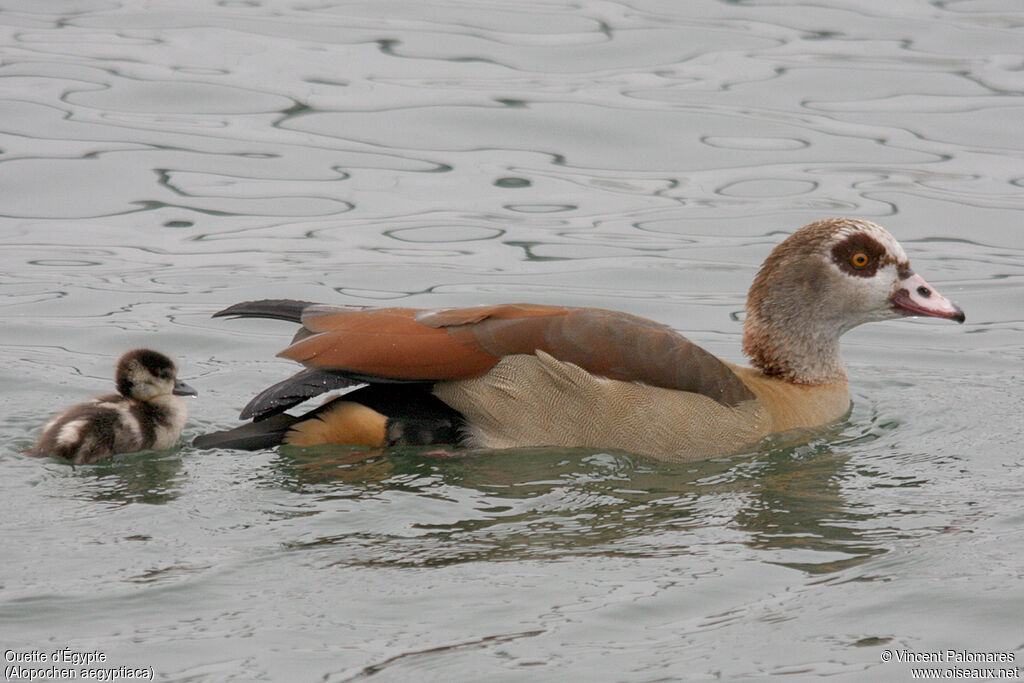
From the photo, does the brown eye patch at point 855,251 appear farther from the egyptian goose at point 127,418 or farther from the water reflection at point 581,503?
the egyptian goose at point 127,418

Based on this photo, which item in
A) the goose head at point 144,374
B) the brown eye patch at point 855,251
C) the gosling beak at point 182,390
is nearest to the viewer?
the goose head at point 144,374

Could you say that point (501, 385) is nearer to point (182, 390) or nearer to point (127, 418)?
point (182, 390)

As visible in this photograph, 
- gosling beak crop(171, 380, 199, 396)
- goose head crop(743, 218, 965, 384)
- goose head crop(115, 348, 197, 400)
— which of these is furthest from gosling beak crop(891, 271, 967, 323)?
goose head crop(115, 348, 197, 400)

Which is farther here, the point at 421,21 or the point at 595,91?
the point at 421,21

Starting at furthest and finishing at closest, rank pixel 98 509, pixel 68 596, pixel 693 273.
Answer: pixel 693 273 < pixel 98 509 < pixel 68 596

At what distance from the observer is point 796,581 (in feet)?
18.8

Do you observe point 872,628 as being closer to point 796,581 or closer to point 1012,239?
point 796,581

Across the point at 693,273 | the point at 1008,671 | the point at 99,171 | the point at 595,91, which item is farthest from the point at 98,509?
the point at 595,91

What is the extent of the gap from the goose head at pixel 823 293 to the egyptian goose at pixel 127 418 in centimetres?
300

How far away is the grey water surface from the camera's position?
5.37 m

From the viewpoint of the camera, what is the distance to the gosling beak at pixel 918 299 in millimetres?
8000

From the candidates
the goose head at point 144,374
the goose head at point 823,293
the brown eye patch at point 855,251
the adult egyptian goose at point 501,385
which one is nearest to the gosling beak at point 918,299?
the goose head at point 823,293

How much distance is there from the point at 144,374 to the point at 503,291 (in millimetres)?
3624

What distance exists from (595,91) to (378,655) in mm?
10336
